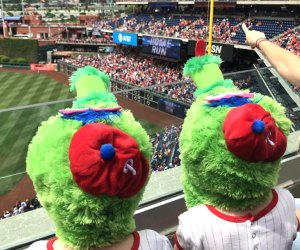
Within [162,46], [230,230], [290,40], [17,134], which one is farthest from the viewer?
[162,46]

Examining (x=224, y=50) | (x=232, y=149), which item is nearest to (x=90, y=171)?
(x=232, y=149)

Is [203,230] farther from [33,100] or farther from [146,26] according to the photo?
[146,26]

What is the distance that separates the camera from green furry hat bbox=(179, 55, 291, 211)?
1280 millimetres

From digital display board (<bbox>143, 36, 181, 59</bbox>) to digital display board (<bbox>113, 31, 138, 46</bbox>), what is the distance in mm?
1378

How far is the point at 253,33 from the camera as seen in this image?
1.72 m

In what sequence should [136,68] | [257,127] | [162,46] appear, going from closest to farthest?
1. [257,127]
2. [162,46]
3. [136,68]

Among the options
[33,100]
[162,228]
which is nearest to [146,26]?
[33,100]

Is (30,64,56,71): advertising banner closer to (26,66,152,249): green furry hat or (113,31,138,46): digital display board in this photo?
(113,31,138,46): digital display board

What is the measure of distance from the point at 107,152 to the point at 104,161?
1.1 inches

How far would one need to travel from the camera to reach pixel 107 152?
100 centimetres

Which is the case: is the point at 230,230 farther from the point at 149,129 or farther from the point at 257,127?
the point at 149,129

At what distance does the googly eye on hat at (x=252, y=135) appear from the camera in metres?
1.25

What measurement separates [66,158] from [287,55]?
0.94m

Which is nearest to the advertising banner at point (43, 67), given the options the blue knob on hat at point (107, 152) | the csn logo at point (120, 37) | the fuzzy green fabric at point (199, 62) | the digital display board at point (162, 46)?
the csn logo at point (120, 37)
